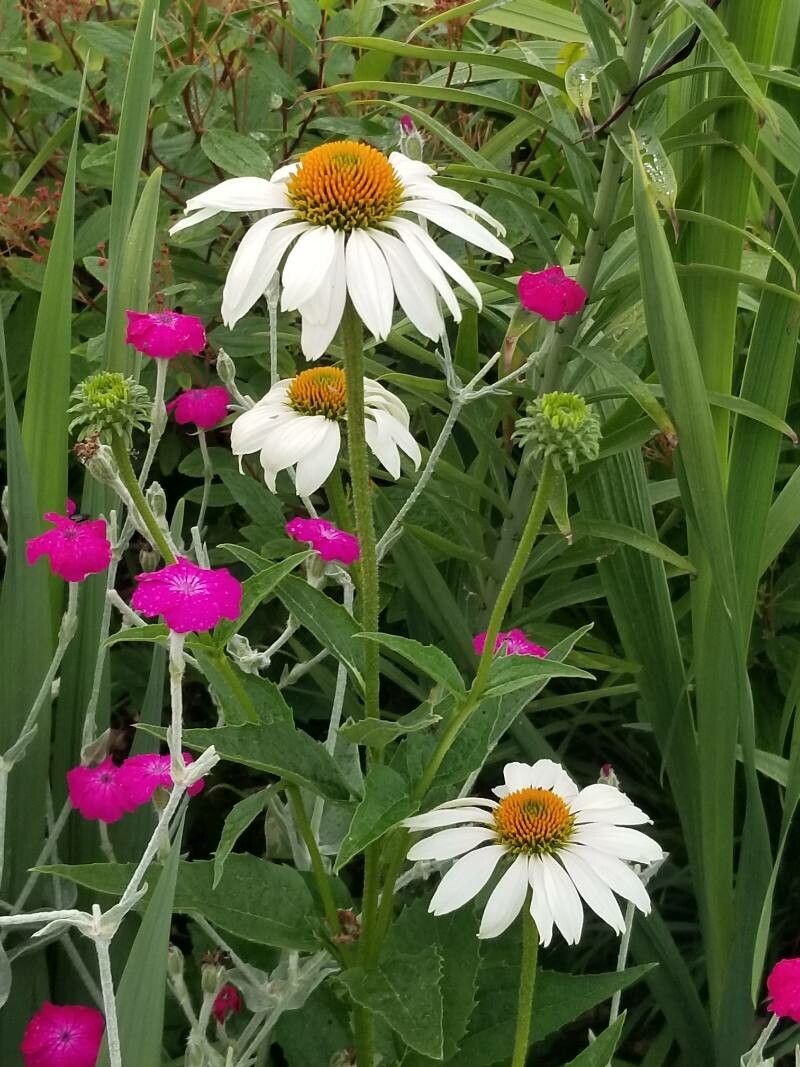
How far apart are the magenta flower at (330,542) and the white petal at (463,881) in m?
0.19

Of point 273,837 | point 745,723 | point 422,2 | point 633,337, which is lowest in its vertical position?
point 273,837

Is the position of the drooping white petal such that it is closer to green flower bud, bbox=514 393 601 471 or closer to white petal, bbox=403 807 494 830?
green flower bud, bbox=514 393 601 471

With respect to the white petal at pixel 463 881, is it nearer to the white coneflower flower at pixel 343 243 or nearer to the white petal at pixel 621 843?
the white petal at pixel 621 843

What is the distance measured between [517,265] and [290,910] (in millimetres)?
665

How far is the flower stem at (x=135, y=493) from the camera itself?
1.97ft

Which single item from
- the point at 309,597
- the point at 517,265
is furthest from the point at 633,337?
the point at 309,597

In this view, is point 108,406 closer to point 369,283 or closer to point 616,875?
point 369,283

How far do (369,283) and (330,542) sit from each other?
22 cm

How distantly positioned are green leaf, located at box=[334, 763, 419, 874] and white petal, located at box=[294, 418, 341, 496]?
0.50ft

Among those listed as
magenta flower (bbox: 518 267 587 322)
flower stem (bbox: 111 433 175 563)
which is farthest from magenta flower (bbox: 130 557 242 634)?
magenta flower (bbox: 518 267 587 322)

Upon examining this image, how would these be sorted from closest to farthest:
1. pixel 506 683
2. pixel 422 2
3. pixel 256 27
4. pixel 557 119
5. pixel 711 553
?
pixel 506 683 < pixel 711 553 < pixel 557 119 < pixel 422 2 < pixel 256 27

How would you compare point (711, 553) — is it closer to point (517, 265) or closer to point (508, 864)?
point (508, 864)

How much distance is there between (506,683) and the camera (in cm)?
59

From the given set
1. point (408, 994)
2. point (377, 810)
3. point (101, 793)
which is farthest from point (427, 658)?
point (101, 793)
